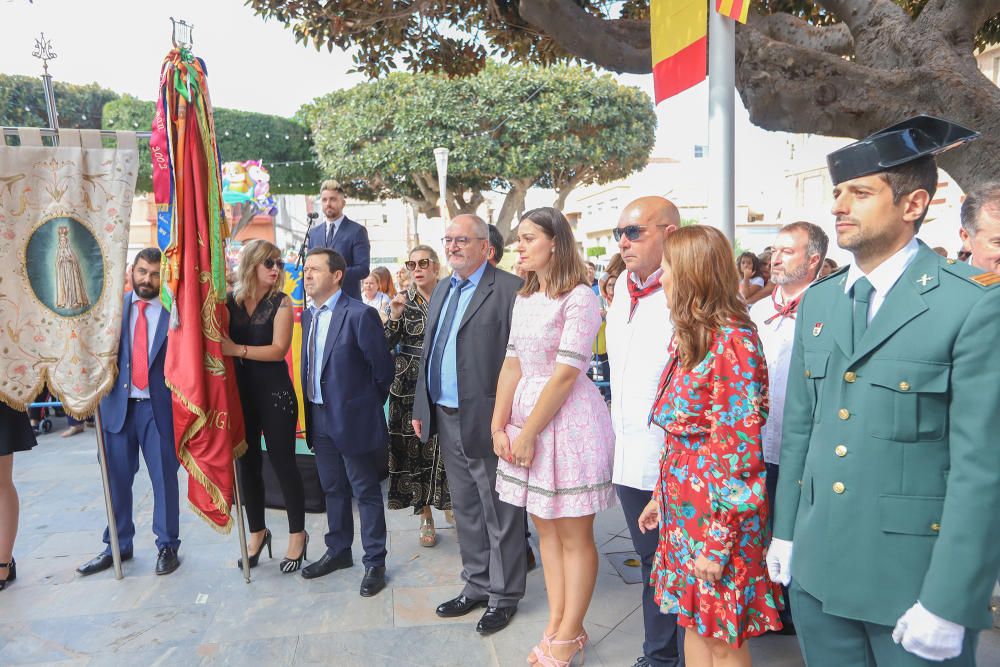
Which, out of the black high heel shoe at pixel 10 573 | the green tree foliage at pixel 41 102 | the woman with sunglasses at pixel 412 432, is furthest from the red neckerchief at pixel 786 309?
the green tree foliage at pixel 41 102

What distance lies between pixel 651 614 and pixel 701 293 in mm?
1456

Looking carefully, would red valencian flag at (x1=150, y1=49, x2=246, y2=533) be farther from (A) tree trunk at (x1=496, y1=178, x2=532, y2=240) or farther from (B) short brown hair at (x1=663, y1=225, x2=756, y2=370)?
(A) tree trunk at (x1=496, y1=178, x2=532, y2=240)

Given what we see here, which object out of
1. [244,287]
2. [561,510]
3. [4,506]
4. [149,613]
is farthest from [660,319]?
[4,506]

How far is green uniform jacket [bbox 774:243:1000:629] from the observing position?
4.68 feet

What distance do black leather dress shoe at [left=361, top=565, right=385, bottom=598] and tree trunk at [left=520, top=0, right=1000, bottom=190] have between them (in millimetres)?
3659

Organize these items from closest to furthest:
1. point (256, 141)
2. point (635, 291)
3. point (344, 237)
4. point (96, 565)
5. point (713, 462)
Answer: point (713, 462) < point (635, 291) < point (96, 565) < point (344, 237) < point (256, 141)

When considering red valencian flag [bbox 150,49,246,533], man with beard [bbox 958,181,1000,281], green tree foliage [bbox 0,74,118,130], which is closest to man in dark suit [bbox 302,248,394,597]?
red valencian flag [bbox 150,49,246,533]

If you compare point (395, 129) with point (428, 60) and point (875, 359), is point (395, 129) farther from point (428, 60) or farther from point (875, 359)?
point (875, 359)

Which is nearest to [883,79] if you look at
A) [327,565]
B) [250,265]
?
[250,265]

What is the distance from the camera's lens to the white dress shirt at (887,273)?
64.4 inches

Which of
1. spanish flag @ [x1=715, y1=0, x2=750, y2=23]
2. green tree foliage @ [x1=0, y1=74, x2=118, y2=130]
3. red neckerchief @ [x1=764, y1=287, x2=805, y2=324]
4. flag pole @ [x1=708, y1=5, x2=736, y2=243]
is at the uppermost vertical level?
green tree foliage @ [x1=0, y1=74, x2=118, y2=130]

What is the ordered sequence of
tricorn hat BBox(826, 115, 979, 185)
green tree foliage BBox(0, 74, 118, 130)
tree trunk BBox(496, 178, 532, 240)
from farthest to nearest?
tree trunk BBox(496, 178, 532, 240), green tree foliage BBox(0, 74, 118, 130), tricorn hat BBox(826, 115, 979, 185)

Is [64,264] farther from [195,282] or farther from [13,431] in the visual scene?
[13,431]

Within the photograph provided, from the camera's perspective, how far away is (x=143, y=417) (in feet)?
12.9
